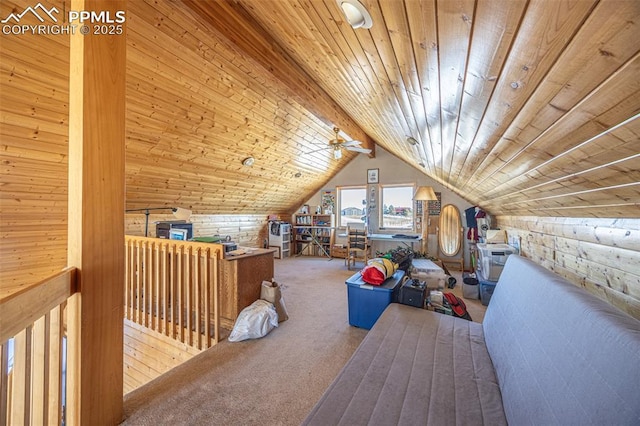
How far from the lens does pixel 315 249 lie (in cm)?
713

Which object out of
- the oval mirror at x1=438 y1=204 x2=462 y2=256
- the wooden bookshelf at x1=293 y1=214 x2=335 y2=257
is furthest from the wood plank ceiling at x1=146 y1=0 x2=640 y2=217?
the wooden bookshelf at x1=293 y1=214 x2=335 y2=257

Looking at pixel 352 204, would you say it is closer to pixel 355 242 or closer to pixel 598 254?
pixel 355 242

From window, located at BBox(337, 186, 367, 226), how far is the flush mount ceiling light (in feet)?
18.7

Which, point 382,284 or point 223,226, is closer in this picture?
point 382,284

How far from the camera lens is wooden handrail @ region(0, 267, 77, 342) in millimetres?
876

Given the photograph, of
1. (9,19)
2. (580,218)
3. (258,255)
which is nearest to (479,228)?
(580,218)

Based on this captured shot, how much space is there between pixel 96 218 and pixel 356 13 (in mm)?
1660

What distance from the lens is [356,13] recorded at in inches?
38.5

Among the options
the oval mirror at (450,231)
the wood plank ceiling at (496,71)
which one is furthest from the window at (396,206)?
the wood plank ceiling at (496,71)

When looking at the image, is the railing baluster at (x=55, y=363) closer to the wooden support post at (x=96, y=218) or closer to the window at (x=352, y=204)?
the wooden support post at (x=96, y=218)

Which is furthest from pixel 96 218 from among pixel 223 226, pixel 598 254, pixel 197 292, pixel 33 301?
pixel 223 226

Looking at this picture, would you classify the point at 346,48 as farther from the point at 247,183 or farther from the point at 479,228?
the point at 479,228

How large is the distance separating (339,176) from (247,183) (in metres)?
2.75

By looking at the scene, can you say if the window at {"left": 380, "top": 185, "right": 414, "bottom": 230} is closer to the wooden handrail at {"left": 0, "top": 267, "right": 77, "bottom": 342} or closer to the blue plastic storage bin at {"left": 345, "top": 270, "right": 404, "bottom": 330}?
the blue plastic storage bin at {"left": 345, "top": 270, "right": 404, "bottom": 330}
